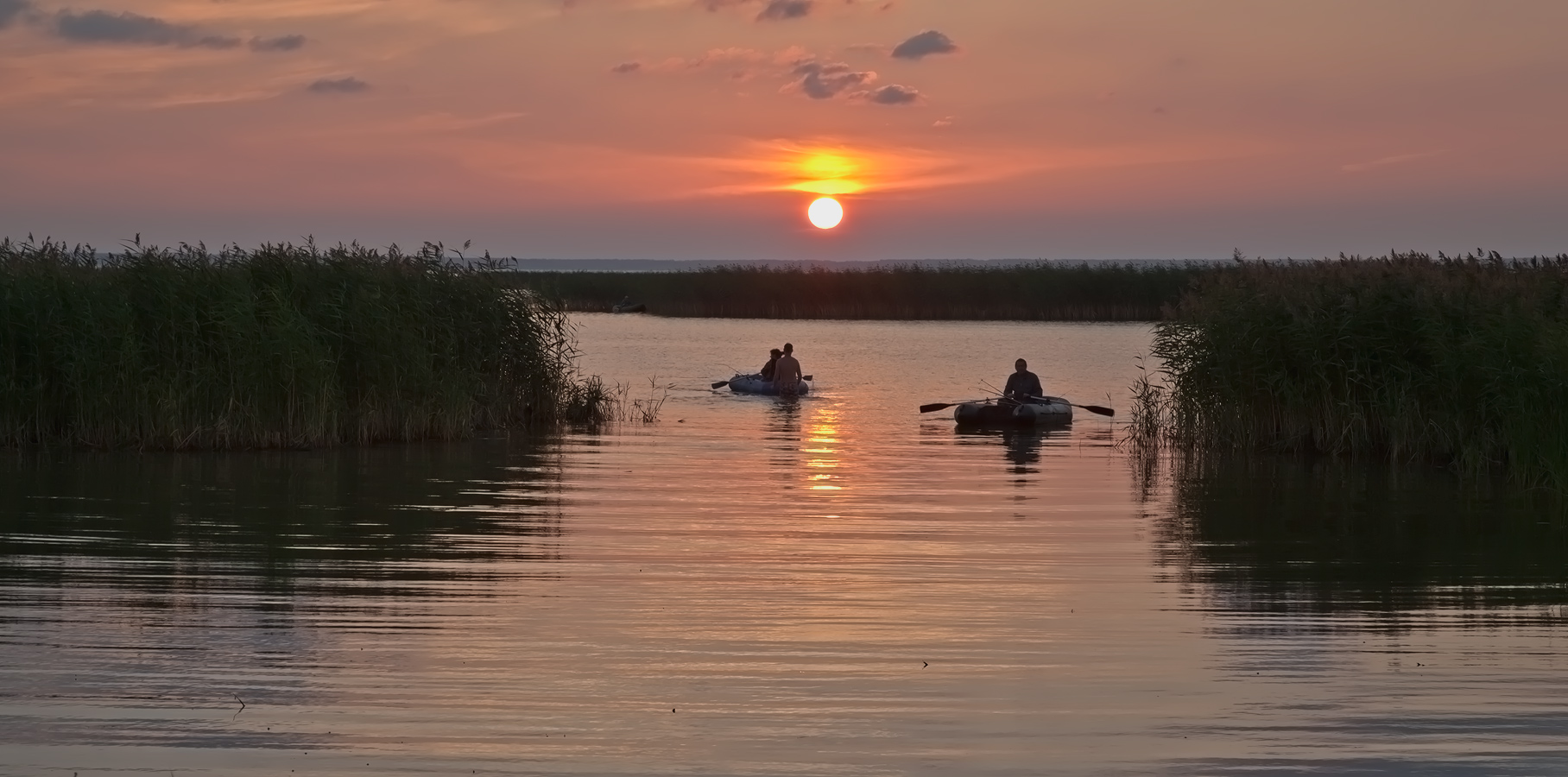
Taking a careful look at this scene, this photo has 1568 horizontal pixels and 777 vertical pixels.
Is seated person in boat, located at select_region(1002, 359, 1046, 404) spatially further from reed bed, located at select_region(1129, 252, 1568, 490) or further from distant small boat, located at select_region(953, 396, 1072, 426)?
reed bed, located at select_region(1129, 252, 1568, 490)

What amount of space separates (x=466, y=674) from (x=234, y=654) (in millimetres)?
1132

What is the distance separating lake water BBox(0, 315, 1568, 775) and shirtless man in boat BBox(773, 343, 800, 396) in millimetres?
11402

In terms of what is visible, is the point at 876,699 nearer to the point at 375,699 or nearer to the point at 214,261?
the point at 375,699

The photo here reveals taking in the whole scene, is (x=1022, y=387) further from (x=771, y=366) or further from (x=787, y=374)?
(x=771, y=366)

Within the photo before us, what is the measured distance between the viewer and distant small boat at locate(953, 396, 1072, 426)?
74.4 ft

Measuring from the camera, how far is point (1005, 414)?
74.6 feet

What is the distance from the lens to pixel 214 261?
18.3 meters

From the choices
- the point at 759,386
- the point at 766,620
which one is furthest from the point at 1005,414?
the point at 766,620

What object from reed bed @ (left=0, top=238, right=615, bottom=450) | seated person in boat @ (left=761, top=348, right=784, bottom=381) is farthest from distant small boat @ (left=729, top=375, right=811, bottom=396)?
reed bed @ (left=0, top=238, right=615, bottom=450)

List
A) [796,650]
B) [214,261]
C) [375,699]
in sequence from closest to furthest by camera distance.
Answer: [375,699] < [796,650] < [214,261]

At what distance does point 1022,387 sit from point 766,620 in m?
15.7

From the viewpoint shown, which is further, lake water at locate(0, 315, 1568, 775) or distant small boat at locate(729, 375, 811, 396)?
distant small boat at locate(729, 375, 811, 396)

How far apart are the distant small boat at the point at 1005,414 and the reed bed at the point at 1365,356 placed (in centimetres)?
321

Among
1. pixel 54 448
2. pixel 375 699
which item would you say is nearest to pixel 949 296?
pixel 54 448
